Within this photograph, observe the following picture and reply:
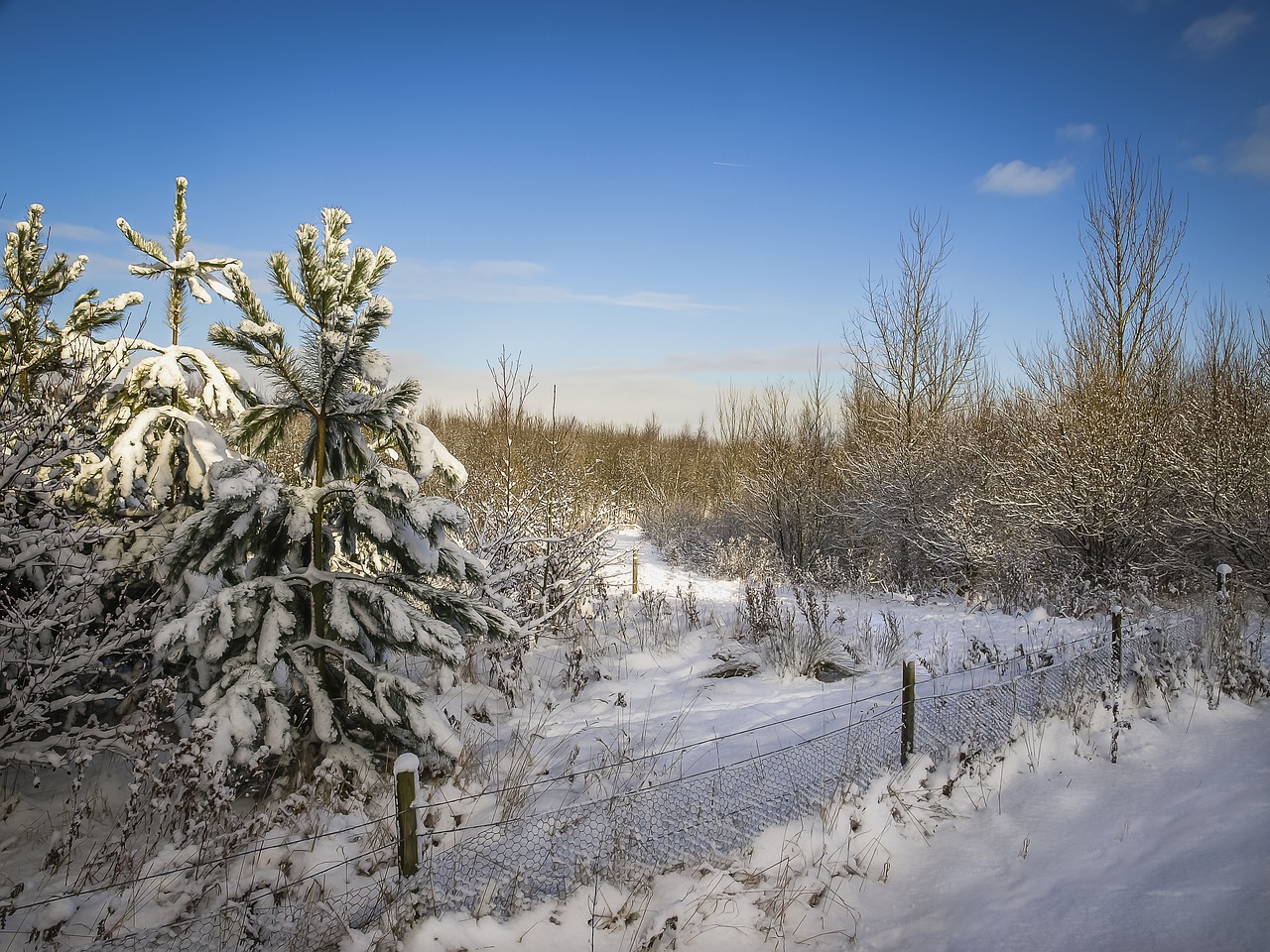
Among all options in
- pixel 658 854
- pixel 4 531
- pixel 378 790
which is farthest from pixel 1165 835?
pixel 4 531

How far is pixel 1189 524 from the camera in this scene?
334 inches

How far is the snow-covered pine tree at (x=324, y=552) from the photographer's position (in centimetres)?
352

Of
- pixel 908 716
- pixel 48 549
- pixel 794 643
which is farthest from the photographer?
pixel 794 643

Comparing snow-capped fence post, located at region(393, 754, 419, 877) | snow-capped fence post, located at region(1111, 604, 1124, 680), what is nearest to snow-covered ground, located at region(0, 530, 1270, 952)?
snow-capped fence post, located at region(393, 754, 419, 877)

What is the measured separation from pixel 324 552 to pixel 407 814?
1.60m

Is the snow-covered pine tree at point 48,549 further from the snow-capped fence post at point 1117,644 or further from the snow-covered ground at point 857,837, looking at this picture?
the snow-capped fence post at point 1117,644

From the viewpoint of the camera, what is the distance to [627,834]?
355cm

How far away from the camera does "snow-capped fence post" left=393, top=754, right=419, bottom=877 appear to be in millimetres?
3016

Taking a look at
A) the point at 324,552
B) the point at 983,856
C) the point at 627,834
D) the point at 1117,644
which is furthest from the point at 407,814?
the point at 1117,644

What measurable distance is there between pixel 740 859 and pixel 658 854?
1.35 feet

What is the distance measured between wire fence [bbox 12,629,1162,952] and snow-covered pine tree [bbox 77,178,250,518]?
2451mm

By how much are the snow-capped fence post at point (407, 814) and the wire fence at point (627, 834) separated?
0.07 m

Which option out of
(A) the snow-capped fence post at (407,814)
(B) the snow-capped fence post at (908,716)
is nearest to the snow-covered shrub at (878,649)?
(B) the snow-capped fence post at (908,716)

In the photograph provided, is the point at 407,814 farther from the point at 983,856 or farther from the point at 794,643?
the point at 794,643
